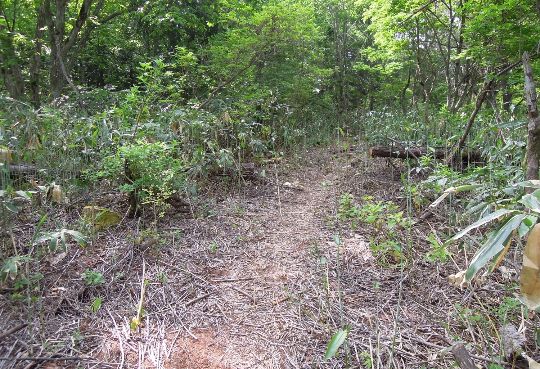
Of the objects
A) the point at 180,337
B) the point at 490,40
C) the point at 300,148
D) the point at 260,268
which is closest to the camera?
the point at 180,337

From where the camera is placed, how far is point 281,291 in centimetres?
Answer: 240

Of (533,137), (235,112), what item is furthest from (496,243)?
(235,112)

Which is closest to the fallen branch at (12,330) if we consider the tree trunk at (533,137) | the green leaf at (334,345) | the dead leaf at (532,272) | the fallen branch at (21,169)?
the green leaf at (334,345)

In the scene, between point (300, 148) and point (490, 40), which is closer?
point (490, 40)

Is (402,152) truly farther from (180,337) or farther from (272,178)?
(180,337)

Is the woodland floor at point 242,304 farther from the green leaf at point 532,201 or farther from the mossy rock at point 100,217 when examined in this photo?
the green leaf at point 532,201

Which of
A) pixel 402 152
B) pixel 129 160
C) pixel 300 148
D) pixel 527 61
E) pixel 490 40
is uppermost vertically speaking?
pixel 490 40

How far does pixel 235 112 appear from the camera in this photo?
5836 mm

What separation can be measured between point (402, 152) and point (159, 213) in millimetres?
3444

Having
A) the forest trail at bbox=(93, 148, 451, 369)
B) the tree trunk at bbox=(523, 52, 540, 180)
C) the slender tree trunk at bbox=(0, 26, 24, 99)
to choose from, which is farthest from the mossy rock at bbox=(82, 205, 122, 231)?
the slender tree trunk at bbox=(0, 26, 24, 99)

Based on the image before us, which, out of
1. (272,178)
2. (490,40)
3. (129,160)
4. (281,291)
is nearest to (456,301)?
(281,291)

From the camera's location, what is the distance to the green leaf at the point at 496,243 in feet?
3.01

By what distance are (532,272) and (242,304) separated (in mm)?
1737

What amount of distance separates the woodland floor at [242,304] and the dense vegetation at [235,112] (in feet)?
0.68
